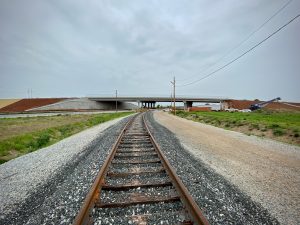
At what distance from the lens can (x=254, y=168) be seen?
6.64 meters

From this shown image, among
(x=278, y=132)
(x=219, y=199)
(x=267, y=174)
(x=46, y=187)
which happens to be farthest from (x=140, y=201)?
(x=278, y=132)

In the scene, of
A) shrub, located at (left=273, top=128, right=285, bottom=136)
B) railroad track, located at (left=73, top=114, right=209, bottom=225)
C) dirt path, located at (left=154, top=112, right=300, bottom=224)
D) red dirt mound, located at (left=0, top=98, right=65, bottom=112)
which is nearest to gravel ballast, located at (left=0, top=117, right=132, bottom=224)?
railroad track, located at (left=73, top=114, right=209, bottom=225)

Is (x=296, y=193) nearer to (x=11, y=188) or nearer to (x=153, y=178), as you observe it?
(x=153, y=178)

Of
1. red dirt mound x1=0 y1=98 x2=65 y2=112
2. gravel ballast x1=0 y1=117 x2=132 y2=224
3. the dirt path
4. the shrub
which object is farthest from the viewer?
red dirt mound x1=0 y1=98 x2=65 y2=112

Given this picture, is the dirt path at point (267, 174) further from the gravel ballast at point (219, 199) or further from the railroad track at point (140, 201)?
the railroad track at point (140, 201)

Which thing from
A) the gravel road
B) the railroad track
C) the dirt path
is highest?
the railroad track

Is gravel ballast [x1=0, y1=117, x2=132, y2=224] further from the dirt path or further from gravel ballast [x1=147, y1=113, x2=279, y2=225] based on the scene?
the dirt path

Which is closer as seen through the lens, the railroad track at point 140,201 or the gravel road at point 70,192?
the railroad track at point 140,201

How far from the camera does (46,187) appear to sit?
4.96 m

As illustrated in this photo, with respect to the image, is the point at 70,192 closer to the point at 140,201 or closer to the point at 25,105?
the point at 140,201

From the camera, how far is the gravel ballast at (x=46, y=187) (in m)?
3.66

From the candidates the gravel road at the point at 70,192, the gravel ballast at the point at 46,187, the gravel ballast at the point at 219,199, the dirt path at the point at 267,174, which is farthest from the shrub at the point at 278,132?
the gravel ballast at the point at 46,187

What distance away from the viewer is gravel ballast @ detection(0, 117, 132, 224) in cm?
366

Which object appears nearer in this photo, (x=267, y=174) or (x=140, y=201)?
(x=140, y=201)
